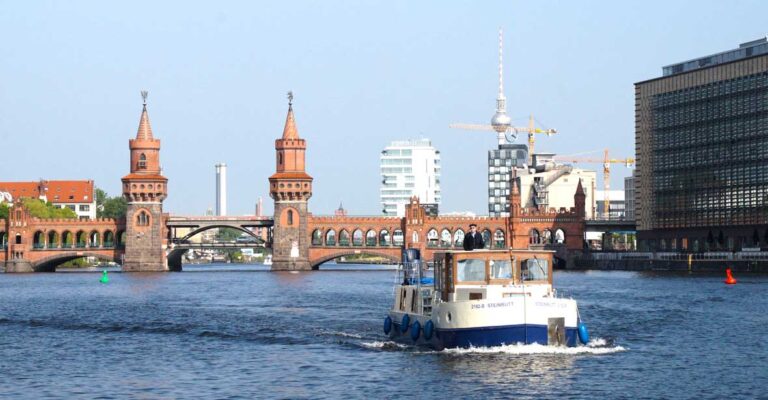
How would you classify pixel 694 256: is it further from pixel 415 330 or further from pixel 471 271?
pixel 471 271

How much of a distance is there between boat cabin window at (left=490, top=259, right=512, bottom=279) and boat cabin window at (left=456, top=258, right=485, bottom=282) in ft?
1.44

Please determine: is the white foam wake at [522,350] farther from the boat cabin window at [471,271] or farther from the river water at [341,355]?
the boat cabin window at [471,271]

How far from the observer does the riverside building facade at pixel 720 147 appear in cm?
18050

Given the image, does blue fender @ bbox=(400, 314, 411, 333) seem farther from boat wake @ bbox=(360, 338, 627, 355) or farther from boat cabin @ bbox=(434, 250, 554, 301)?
boat cabin @ bbox=(434, 250, 554, 301)

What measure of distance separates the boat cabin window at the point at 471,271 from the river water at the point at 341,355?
3.01m

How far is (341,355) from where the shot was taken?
61.6 metres

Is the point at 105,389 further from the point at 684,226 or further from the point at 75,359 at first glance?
the point at 684,226

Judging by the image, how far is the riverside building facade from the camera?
18050cm

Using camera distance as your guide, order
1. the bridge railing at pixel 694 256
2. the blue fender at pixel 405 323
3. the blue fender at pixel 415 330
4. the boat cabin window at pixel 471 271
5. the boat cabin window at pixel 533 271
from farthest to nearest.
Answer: the bridge railing at pixel 694 256 → the blue fender at pixel 405 323 → the blue fender at pixel 415 330 → the boat cabin window at pixel 533 271 → the boat cabin window at pixel 471 271

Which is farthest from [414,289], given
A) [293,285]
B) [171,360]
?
[293,285]

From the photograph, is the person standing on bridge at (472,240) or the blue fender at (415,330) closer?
the person standing on bridge at (472,240)

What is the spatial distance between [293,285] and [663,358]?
277 ft

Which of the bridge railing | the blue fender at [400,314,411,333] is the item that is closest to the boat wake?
the blue fender at [400,314,411,333]

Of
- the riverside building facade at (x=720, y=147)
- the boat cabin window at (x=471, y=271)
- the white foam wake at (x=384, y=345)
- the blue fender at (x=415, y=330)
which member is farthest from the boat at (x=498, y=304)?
the riverside building facade at (x=720, y=147)
